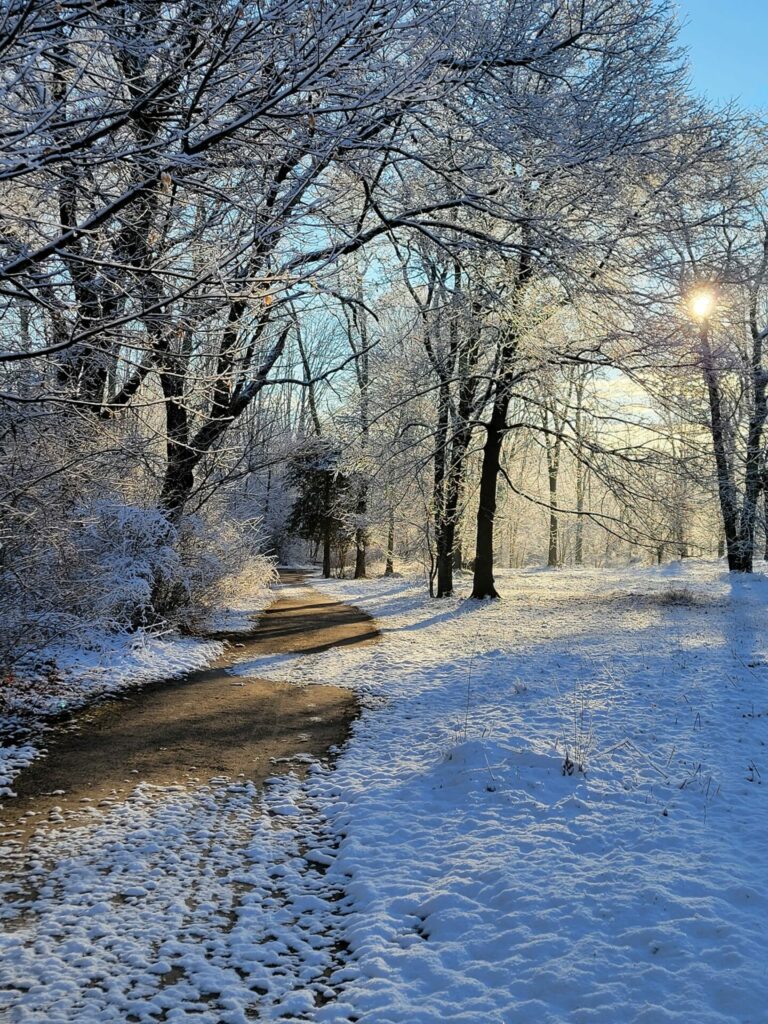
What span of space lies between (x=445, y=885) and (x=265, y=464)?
→ 995 centimetres

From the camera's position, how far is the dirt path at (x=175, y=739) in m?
5.11

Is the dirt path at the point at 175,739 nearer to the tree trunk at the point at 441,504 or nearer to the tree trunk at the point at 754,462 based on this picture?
the tree trunk at the point at 441,504

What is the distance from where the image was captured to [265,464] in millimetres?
12953

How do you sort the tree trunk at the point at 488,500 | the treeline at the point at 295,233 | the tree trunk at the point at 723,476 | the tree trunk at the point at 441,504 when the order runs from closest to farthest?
1. the treeline at the point at 295,233
2. the tree trunk at the point at 723,476
3. the tree trunk at the point at 488,500
4. the tree trunk at the point at 441,504

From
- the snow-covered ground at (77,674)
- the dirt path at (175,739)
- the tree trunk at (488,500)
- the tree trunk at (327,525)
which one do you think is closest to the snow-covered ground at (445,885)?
the dirt path at (175,739)

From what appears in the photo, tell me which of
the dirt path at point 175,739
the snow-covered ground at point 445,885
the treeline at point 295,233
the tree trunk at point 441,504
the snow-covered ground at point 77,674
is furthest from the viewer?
the tree trunk at point 441,504

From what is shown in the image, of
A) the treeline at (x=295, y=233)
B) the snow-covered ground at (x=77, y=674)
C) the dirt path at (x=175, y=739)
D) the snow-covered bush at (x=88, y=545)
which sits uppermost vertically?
the treeline at (x=295, y=233)

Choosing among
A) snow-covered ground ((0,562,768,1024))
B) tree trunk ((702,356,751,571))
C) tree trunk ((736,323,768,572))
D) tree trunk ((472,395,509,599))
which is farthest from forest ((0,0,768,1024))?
tree trunk ((736,323,768,572))

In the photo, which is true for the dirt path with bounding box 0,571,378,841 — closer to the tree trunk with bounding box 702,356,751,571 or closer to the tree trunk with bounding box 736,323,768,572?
the tree trunk with bounding box 702,356,751,571

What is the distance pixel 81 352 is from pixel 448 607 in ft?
42.8

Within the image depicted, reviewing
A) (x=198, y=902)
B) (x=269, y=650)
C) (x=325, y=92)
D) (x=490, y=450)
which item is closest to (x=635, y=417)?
(x=490, y=450)

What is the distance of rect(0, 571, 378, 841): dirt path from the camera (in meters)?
5.11

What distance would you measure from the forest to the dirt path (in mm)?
107

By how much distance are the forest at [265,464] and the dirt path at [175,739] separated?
4.2 inches
